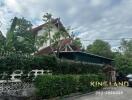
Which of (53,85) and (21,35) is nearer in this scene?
(53,85)

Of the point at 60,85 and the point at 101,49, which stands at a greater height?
the point at 101,49

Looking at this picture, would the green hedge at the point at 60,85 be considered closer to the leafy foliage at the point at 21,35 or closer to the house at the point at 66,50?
the leafy foliage at the point at 21,35

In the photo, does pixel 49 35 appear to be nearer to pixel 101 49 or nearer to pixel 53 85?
pixel 53 85

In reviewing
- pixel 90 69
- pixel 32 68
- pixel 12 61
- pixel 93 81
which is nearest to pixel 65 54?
pixel 90 69

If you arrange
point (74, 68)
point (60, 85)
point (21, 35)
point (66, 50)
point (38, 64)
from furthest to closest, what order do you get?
point (66, 50)
point (21, 35)
point (74, 68)
point (38, 64)
point (60, 85)

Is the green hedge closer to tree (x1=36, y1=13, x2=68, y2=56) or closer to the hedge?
the hedge

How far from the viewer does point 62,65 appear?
15539mm

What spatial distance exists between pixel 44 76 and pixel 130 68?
19.4 meters

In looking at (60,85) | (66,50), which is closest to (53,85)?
(60,85)

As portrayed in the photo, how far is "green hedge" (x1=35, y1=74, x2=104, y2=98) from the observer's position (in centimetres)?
1217

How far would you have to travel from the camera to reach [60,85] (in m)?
13.2

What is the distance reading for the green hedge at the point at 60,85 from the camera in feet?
39.9

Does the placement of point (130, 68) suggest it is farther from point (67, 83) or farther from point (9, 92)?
point (9, 92)

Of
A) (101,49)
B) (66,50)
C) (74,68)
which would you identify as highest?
(101,49)
